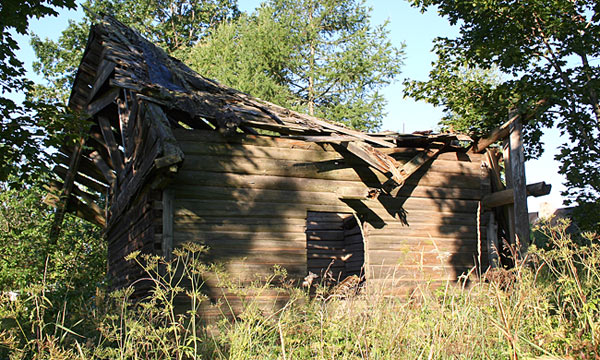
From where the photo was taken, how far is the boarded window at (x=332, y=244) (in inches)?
566

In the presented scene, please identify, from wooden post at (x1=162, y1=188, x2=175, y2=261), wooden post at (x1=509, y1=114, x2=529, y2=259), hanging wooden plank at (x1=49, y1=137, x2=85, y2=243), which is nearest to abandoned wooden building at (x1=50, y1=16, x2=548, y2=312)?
wooden post at (x1=162, y1=188, x2=175, y2=261)

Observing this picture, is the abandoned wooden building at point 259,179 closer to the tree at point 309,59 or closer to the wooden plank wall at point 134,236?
the wooden plank wall at point 134,236

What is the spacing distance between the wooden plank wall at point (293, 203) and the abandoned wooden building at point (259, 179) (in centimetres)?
2

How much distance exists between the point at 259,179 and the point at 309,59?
18.8m

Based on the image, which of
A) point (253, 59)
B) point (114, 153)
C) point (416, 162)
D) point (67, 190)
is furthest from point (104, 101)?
point (253, 59)

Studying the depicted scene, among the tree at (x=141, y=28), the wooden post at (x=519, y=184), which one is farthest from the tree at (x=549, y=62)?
the tree at (x=141, y=28)

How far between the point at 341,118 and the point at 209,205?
1697 cm

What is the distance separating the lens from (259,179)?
8.71 m

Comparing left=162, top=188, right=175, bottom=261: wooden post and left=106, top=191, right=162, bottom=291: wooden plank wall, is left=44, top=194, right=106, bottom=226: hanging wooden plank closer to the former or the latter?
left=106, top=191, right=162, bottom=291: wooden plank wall

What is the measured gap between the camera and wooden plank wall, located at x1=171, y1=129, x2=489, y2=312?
324 inches

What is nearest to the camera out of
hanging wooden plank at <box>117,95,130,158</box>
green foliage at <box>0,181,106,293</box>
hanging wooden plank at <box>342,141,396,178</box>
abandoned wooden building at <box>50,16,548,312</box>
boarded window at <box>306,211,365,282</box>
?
abandoned wooden building at <box>50,16,548,312</box>

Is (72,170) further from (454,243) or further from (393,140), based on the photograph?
(454,243)

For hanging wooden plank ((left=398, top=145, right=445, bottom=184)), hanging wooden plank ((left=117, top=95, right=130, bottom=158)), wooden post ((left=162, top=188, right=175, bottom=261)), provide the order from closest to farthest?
wooden post ((left=162, top=188, right=175, bottom=261)) → hanging wooden plank ((left=398, top=145, right=445, bottom=184)) → hanging wooden plank ((left=117, top=95, right=130, bottom=158))

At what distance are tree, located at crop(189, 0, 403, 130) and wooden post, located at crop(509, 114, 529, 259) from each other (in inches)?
573
